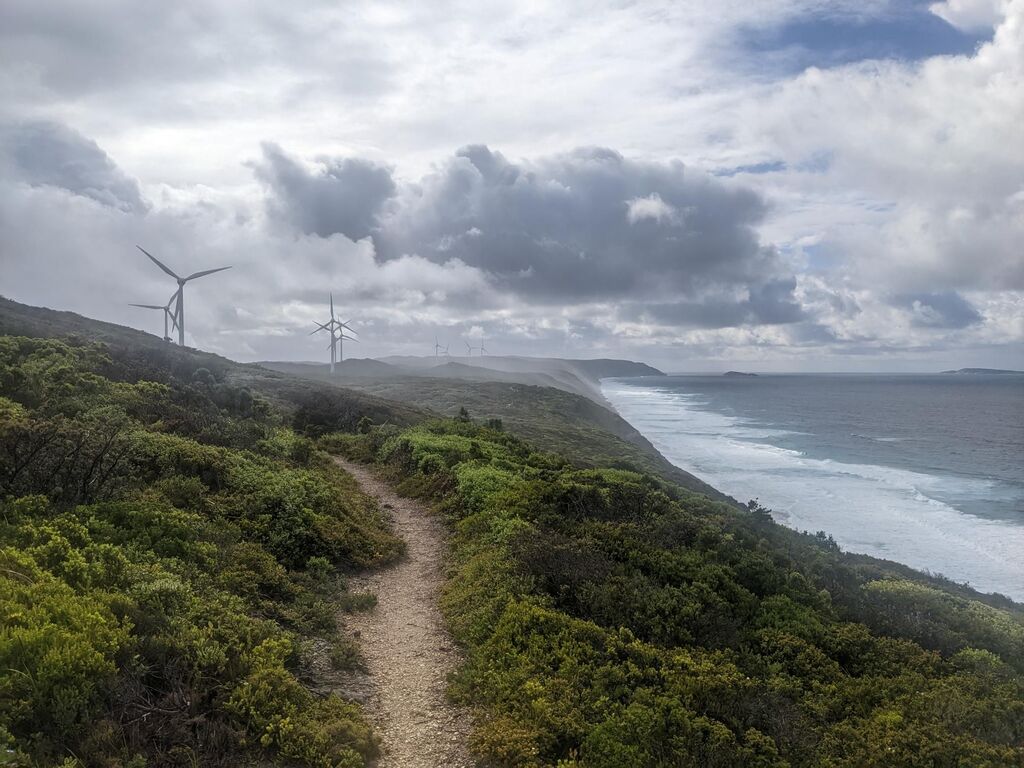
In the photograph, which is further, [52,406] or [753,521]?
[753,521]

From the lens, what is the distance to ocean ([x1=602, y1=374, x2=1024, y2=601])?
36.2 meters

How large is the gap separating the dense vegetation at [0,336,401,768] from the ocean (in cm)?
2944

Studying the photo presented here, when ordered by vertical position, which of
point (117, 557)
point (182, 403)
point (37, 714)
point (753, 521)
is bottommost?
point (753, 521)

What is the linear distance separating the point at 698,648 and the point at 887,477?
188ft

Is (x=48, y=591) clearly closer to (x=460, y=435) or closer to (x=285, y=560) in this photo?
(x=285, y=560)

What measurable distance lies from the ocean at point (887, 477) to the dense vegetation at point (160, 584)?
29439 millimetres

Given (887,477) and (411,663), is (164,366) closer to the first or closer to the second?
(411,663)

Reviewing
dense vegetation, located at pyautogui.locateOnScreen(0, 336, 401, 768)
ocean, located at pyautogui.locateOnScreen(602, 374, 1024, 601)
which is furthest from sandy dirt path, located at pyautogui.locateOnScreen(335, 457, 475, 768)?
ocean, located at pyautogui.locateOnScreen(602, 374, 1024, 601)

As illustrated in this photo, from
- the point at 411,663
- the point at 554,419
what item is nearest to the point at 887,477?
the point at 554,419

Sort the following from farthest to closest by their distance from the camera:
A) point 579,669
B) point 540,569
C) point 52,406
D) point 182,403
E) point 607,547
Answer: point 182,403
point 52,406
point 607,547
point 540,569
point 579,669

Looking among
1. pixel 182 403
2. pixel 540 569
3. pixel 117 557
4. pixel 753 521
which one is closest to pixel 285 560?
pixel 117 557

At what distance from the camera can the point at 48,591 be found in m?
9.30

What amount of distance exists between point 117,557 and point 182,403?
1537 cm

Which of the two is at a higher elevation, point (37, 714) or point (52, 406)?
point (52, 406)
